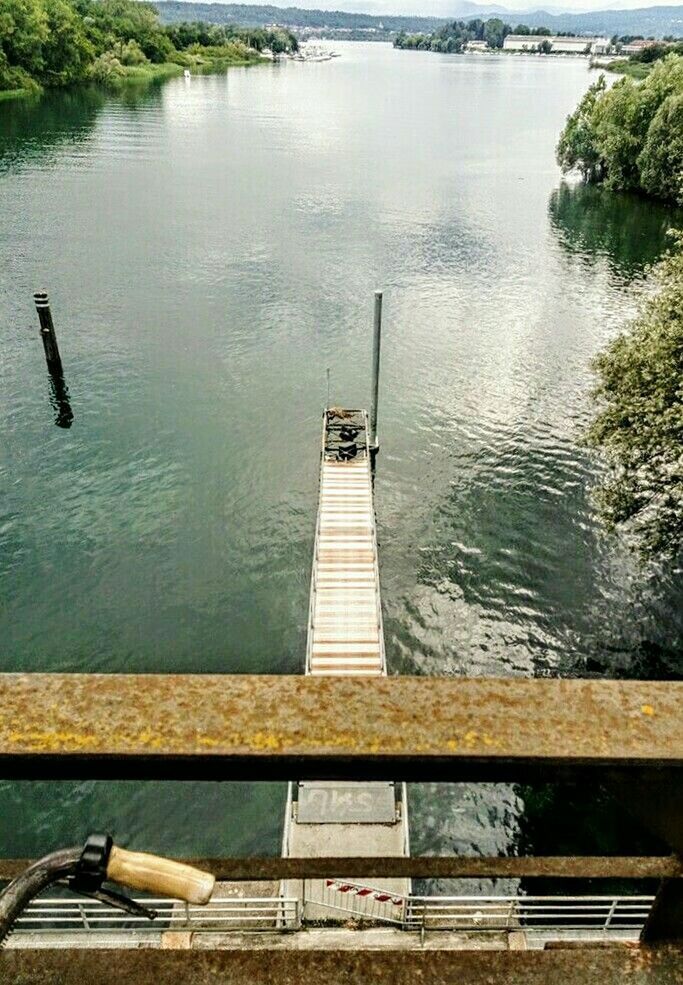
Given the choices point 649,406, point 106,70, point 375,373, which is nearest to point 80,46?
point 106,70

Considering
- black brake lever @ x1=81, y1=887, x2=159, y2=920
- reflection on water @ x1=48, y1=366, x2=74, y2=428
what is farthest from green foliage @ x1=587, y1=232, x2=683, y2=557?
reflection on water @ x1=48, y1=366, x2=74, y2=428

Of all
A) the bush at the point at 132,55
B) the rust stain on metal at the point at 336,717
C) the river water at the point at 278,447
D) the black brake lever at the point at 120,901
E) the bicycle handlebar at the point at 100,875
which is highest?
the bush at the point at 132,55

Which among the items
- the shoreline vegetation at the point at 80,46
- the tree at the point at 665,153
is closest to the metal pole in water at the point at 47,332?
the tree at the point at 665,153

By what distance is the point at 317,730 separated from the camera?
2621mm

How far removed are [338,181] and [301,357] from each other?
54889mm

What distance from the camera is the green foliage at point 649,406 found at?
65.6ft

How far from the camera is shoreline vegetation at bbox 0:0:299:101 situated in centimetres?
12106

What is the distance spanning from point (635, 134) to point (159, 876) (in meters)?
97.1

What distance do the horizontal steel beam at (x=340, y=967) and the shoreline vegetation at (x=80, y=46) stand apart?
14597 cm

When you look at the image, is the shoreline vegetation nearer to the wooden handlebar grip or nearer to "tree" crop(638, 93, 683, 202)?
"tree" crop(638, 93, 683, 202)

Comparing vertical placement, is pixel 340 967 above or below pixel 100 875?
below

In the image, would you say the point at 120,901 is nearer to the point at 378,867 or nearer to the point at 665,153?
the point at 378,867

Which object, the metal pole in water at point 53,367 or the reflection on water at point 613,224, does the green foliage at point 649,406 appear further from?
the reflection on water at point 613,224

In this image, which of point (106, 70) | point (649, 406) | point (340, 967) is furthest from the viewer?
point (106, 70)
